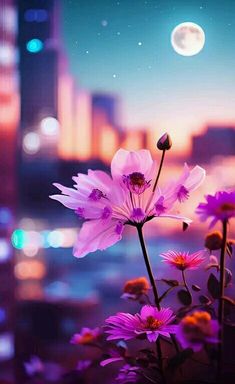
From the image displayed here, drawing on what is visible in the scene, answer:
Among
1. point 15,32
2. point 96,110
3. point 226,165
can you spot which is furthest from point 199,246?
point 15,32

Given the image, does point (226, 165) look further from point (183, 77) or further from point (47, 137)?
point (47, 137)

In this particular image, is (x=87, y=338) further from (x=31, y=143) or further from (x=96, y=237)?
(x=31, y=143)

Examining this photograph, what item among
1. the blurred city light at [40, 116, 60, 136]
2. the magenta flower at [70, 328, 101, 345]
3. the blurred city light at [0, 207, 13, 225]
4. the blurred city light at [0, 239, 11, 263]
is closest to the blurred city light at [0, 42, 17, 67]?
the blurred city light at [40, 116, 60, 136]

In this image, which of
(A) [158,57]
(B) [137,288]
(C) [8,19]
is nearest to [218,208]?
(B) [137,288]

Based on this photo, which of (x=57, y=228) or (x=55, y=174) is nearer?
(x=55, y=174)

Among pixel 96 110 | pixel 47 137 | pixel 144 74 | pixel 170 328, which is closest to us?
pixel 170 328

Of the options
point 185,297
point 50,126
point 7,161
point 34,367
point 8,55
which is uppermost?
point 8,55

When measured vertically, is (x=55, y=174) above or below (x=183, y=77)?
below
